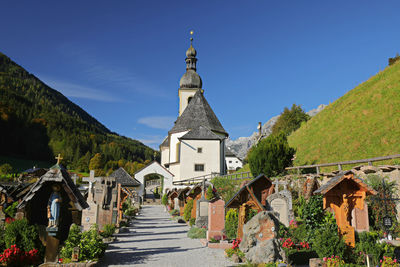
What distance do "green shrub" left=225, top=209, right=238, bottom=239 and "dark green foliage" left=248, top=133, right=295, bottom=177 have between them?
7.12 meters

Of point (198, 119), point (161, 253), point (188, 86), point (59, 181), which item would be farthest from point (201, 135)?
point (59, 181)

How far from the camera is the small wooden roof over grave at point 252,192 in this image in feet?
34.1

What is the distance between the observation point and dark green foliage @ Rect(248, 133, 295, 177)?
20.4 metres

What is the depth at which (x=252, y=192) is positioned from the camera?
1041 centimetres

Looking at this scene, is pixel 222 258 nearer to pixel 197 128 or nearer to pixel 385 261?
pixel 385 261

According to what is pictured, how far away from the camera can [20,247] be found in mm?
7828

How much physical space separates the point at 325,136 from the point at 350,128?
2.48 m

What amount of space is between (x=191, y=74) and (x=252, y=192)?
46.4 meters

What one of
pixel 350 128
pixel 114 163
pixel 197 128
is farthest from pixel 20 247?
pixel 114 163

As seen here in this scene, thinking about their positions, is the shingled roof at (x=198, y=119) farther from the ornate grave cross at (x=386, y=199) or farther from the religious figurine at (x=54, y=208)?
the religious figurine at (x=54, y=208)

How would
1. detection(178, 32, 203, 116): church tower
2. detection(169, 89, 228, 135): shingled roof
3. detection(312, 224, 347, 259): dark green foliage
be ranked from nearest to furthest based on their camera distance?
detection(312, 224, 347, 259): dark green foliage, detection(169, 89, 228, 135): shingled roof, detection(178, 32, 203, 116): church tower

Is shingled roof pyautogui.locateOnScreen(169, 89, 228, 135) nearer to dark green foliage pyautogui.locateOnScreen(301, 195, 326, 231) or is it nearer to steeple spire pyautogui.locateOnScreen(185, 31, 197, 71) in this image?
steeple spire pyautogui.locateOnScreen(185, 31, 197, 71)

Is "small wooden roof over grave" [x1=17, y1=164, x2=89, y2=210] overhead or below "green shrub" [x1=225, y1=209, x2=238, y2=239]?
overhead

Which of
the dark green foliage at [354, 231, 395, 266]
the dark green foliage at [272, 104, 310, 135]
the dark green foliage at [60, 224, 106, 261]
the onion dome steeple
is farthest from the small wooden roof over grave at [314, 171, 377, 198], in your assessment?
the onion dome steeple
